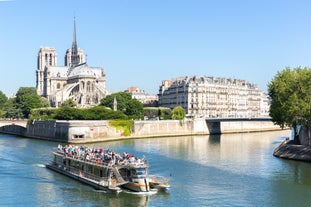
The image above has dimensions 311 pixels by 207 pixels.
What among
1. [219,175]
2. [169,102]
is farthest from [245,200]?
[169,102]

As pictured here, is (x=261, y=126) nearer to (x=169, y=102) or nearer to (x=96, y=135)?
(x=169, y=102)

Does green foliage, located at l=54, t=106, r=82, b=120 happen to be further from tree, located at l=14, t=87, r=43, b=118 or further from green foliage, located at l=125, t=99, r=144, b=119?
tree, located at l=14, t=87, r=43, b=118

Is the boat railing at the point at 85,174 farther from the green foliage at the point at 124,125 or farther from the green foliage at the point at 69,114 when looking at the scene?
the green foliage at the point at 69,114

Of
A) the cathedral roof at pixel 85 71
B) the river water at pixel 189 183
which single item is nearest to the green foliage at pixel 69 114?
the river water at pixel 189 183

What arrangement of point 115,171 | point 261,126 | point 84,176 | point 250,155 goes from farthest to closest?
1. point 261,126
2. point 250,155
3. point 84,176
4. point 115,171

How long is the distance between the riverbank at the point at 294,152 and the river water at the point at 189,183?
114 cm

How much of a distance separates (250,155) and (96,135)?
22512 mm

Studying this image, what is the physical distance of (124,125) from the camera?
6569cm

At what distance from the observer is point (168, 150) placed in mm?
49750

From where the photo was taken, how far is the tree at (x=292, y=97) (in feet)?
137

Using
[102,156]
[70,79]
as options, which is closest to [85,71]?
[70,79]

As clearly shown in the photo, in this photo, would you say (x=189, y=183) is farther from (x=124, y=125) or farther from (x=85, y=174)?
(x=124, y=125)

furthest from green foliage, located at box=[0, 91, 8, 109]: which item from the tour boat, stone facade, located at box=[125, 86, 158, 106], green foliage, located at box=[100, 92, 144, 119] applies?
the tour boat

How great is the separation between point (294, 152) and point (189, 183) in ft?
51.3
